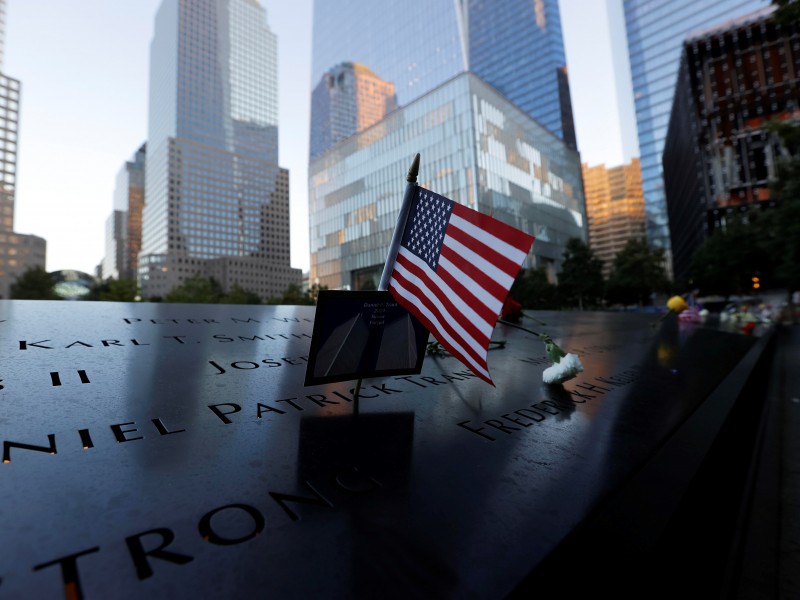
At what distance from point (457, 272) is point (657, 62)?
345 feet

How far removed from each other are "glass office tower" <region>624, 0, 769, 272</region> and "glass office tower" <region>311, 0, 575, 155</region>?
15204mm

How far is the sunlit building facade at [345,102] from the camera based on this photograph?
108 meters

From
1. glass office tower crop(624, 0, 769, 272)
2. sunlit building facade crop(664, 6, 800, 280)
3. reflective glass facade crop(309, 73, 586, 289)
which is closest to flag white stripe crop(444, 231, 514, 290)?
reflective glass facade crop(309, 73, 586, 289)

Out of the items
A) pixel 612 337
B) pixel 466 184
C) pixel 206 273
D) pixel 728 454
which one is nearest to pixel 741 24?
pixel 466 184

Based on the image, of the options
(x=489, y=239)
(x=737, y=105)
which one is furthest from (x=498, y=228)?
(x=737, y=105)

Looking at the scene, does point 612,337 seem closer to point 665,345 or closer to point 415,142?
point 665,345

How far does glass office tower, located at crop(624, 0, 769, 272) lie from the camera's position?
254ft

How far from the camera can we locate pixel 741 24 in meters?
50.1

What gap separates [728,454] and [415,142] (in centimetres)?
4990

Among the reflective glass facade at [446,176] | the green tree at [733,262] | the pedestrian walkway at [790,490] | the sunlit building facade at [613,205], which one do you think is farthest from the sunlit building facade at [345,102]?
the pedestrian walkway at [790,490]

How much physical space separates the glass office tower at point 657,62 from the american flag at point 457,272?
100970 millimetres

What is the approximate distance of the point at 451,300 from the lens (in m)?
2.28

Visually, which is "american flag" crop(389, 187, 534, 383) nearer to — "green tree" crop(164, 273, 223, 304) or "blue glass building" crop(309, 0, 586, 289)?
"blue glass building" crop(309, 0, 586, 289)

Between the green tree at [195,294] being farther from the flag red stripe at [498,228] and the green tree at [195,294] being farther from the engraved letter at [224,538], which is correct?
the engraved letter at [224,538]
